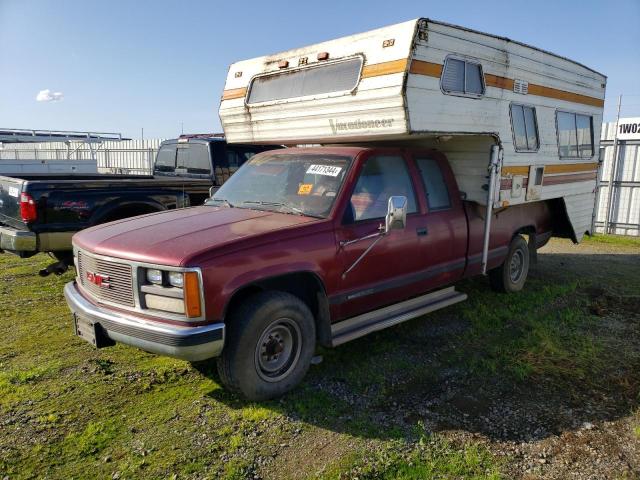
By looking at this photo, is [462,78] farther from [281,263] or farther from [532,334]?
[281,263]

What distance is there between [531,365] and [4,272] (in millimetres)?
7277

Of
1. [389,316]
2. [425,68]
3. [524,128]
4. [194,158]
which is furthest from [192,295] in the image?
[194,158]

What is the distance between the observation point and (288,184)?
4.54m

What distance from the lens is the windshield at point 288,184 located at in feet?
13.9

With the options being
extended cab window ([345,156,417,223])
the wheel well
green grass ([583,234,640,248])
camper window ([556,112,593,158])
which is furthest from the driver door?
green grass ([583,234,640,248])

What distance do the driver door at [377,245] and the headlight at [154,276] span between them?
1399mm

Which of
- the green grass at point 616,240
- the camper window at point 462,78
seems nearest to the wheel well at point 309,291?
the camper window at point 462,78

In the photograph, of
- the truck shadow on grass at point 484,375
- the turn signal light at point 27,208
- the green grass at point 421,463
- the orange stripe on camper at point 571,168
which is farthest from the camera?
the orange stripe on camper at point 571,168

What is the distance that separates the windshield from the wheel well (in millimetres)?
556

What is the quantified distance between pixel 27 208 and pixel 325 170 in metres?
3.51

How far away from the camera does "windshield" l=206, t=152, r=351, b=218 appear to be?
4.22 meters

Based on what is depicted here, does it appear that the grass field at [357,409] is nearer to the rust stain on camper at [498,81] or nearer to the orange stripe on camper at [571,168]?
the orange stripe on camper at [571,168]

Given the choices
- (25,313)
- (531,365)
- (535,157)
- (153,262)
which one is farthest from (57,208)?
(535,157)

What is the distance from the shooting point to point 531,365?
4367mm
